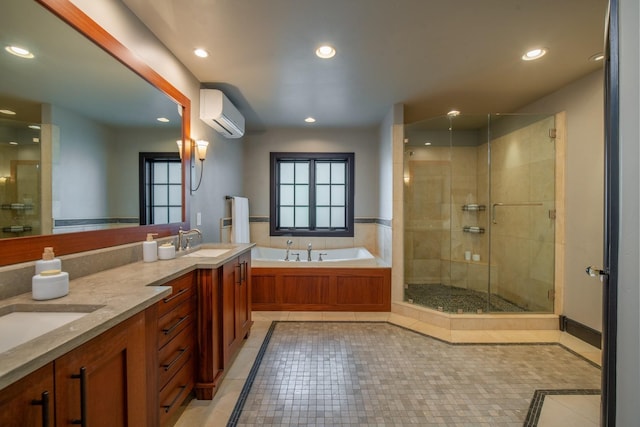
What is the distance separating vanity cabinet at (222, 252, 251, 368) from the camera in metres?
1.88

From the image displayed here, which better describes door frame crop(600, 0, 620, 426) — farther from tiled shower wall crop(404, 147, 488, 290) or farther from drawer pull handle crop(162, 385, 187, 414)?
tiled shower wall crop(404, 147, 488, 290)

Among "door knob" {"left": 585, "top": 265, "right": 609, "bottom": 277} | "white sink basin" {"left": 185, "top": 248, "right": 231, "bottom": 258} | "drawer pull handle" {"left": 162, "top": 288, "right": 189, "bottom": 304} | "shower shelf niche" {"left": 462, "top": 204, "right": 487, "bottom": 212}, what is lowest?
"drawer pull handle" {"left": 162, "top": 288, "right": 189, "bottom": 304}

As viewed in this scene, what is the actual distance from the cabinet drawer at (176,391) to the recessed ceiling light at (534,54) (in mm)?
3305

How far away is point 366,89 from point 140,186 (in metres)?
2.24

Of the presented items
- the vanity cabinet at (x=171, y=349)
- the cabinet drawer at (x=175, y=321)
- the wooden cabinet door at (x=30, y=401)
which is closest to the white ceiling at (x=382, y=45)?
the vanity cabinet at (x=171, y=349)

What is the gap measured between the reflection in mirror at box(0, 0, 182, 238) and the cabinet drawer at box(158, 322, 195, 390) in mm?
773

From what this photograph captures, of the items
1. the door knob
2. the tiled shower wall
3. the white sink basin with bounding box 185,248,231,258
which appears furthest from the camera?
the tiled shower wall

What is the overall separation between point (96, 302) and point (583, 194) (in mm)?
3685

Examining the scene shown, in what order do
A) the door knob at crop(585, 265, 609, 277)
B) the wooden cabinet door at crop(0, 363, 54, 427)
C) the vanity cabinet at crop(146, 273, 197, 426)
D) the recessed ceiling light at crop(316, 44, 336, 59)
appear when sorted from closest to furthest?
the wooden cabinet door at crop(0, 363, 54, 427) < the door knob at crop(585, 265, 609, 277) < the vanity cabinet at crop(146, 273, 197, 426) < the recessed ceiling light at crop(316, 44, 336, 59)

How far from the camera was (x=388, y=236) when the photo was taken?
3.43 meters

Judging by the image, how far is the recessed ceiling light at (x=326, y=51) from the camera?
2.03 metres

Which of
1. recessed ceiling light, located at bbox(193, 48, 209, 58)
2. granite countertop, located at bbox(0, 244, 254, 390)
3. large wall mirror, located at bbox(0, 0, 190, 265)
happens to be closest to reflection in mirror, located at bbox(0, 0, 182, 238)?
large wall mirror, located at bbox(0, 0, 190, 265)

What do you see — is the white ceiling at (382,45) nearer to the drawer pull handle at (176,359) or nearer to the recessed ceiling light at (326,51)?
the recessed ceiling light at (326,51)

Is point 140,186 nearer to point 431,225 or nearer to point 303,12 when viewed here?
point 303,12
